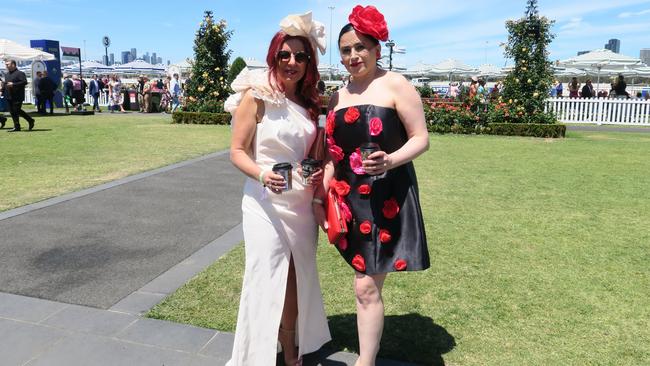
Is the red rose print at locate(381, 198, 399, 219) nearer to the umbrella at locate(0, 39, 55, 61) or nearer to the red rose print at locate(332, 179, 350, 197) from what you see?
the red rose print at locate(332, 179, 350, 197)

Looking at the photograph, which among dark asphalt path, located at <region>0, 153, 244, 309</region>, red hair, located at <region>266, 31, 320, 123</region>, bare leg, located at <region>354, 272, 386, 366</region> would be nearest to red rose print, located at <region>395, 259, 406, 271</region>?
bare leg, located at <region>354, 272, 386, 366</region>

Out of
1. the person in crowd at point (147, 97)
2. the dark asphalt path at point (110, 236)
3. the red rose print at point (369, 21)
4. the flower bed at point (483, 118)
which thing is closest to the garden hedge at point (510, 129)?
the flower bed at point (483, 118)

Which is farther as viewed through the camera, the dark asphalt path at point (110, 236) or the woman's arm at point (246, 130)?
the dark asphalt path at point (110, 236)

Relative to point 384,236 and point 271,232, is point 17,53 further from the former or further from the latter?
point 384,236

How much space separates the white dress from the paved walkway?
0.40m

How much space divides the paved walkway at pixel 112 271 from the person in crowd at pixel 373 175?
0.70 m

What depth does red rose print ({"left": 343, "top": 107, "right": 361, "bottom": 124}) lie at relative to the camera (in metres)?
2.30

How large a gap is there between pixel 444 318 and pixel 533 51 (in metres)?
14.6

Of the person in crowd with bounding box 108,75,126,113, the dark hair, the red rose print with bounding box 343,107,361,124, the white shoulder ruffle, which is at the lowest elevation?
the red rose print with bounding box 343,107,361,124

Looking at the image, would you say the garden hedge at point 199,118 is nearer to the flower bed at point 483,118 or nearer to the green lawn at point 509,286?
the flower bed at point 483,118

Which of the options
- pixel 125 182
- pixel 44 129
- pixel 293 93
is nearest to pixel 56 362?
pixel 293 93

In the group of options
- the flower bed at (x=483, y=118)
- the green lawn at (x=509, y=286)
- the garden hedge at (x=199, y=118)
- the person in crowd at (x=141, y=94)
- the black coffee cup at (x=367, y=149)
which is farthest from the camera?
the person in crowd at (x=141, y=94)

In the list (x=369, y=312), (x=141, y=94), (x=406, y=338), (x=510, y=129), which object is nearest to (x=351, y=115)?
(x=369, y=312)

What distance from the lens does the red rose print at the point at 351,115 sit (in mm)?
2305
